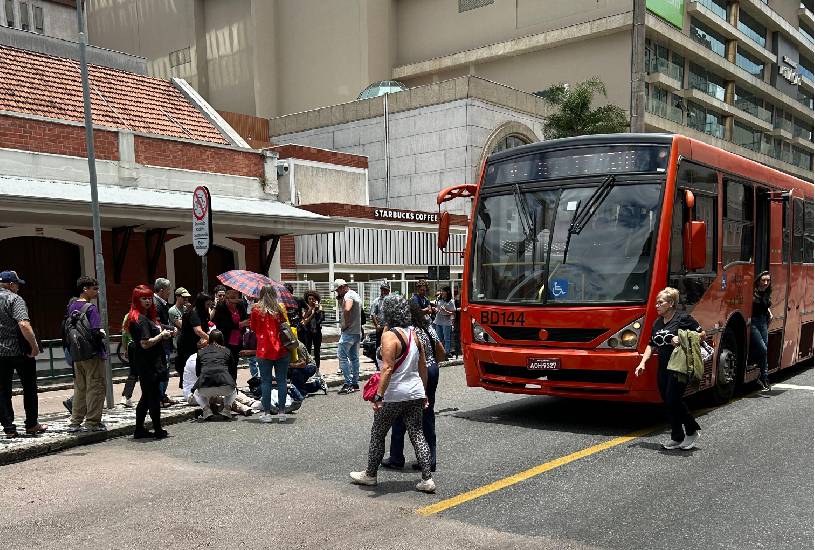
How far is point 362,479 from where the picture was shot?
603 cm

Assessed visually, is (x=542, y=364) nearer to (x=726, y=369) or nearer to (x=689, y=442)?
(x=689, y=442)

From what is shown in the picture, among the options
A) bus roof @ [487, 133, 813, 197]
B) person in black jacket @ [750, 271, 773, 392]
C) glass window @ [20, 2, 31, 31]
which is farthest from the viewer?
glass window @ [20, 2, 31, 31]

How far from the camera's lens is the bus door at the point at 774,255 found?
33.2 ft

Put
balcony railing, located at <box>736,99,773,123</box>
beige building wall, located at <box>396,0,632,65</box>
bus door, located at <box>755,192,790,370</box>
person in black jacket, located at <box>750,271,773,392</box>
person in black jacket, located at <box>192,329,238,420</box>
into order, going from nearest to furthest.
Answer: person in black jacket, located at <box>192,329,238,420</box>, person in black jacket, located at <box>750,271,773,392</box>, bus door, located at <box>755,192,790,370</box>, beige building wall, located at <box>396,0,632,65</box>, balcony railing, located at <box>736,99,773,123</box>

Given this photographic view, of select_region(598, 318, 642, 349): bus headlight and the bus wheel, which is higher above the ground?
select_region(598, 318, 642, 349): bus headlight

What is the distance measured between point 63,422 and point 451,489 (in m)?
5.41

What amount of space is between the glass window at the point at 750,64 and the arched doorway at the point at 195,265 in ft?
155

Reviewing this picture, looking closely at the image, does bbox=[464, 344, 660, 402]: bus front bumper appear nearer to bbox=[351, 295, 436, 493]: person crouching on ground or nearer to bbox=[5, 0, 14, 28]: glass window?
bbox=[351, 295, 436, 493]: person crouching on ground

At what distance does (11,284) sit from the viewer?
7.86 m

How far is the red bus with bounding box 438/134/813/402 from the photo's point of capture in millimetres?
7641

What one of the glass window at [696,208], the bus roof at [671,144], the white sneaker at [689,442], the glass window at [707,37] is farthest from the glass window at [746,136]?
the white sneaker at [689,442]

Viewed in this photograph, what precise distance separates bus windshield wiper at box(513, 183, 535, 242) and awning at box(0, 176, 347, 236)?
25.1 ft

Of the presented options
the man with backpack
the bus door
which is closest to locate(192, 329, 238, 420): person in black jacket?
the man with backpack

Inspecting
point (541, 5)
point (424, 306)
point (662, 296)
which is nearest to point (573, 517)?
point (662, 296)
